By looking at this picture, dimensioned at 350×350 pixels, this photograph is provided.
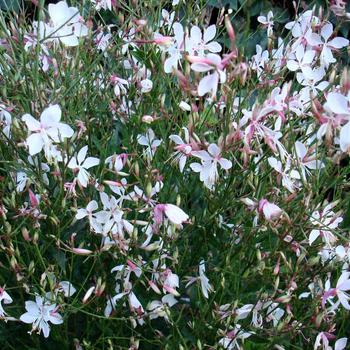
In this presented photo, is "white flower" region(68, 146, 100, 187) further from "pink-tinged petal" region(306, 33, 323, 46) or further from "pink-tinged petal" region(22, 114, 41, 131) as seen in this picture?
"pink-tinged petal" region(306, 33, 323, 46)

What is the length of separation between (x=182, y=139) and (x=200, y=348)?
0.50 m

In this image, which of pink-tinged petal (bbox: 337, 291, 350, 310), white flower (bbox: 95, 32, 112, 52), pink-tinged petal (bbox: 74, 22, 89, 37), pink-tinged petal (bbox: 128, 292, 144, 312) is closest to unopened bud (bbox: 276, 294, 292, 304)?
pink-tinged petal (bbox: 337, 291, 350, 310)

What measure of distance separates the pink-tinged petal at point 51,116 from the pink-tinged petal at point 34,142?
0.11 feet

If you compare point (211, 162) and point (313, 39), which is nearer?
point (211, 162)

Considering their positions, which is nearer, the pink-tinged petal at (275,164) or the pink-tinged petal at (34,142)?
the pink-tinged petal at (34,142)

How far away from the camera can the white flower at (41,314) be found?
179 cm

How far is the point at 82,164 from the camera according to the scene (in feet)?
5.98

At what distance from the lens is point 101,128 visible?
218cm

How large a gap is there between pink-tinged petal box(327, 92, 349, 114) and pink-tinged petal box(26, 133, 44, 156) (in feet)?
2.05

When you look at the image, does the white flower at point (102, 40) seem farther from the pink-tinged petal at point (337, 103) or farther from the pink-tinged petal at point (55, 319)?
the pink-tinged petal at point (337, 103)

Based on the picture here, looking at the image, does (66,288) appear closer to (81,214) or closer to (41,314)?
(41,314)

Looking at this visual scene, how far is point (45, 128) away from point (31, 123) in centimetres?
3

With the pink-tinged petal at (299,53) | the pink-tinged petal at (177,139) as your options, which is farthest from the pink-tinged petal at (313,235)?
the pink-tinged petal at (299,53)

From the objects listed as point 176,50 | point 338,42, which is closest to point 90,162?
point 176,50
